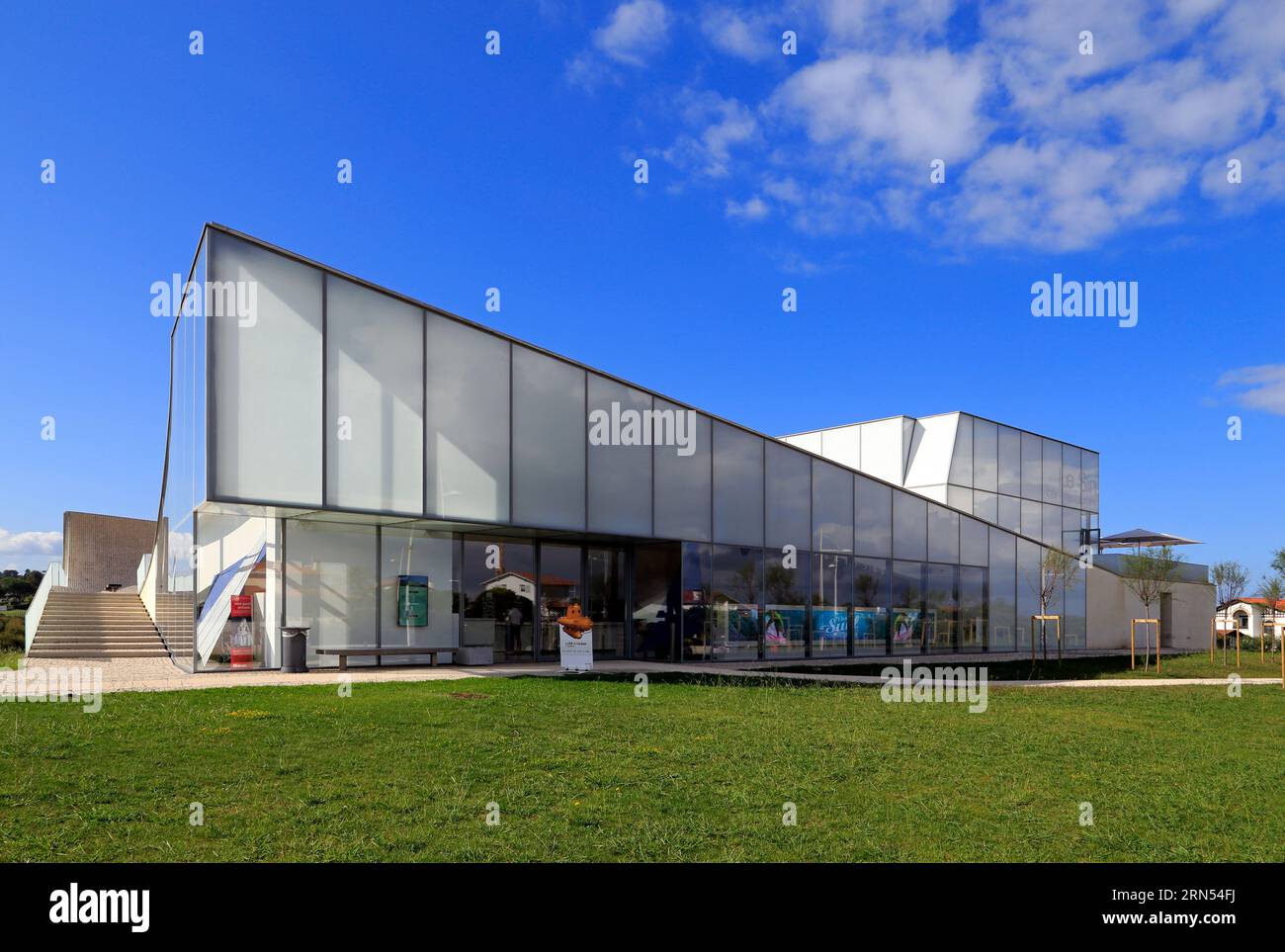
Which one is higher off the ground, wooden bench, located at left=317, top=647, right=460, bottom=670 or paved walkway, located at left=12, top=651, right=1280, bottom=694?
wooden bench, located at left=317, top=647, right=460, bottom=670

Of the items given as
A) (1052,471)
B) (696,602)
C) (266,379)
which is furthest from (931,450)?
(266,379)

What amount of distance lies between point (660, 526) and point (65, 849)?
19900 mm

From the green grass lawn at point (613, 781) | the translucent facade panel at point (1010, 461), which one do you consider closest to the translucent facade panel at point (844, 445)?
the translucent facade panel at point (1010, 461)

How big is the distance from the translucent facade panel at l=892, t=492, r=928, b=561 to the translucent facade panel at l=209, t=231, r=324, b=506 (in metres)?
20.7

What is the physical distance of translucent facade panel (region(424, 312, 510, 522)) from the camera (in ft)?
67.9

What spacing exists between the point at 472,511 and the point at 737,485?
30.6 feet

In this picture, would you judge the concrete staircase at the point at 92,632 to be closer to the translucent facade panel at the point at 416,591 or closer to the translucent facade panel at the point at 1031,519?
the translucent facade panel at the point at 416,591

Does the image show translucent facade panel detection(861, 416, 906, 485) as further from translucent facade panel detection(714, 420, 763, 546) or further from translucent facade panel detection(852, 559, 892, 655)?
translucent facade panel detection(714, 420, 763, 546)

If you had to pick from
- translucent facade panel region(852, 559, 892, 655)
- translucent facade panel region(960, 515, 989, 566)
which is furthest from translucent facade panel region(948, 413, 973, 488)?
translucent facade panel region(852, 559, 892, 655)

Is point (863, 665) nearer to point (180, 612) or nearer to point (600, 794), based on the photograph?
point (180, 612)

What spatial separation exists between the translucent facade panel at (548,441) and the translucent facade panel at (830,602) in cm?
978

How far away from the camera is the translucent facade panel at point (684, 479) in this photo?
2567 cm

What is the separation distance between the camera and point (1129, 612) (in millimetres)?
44219
